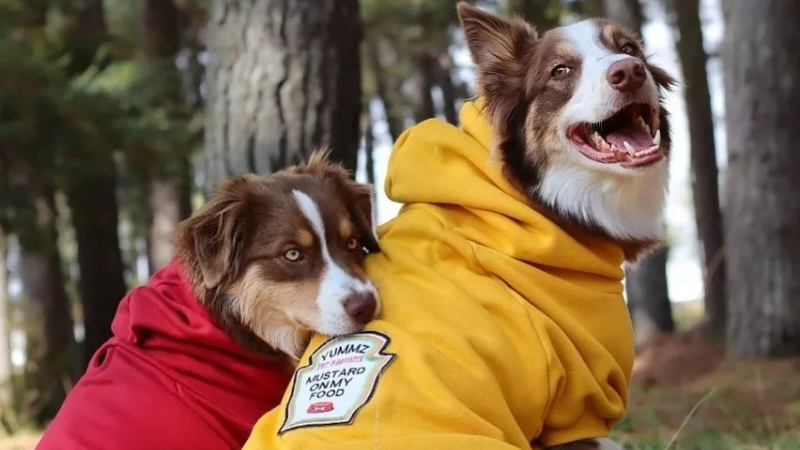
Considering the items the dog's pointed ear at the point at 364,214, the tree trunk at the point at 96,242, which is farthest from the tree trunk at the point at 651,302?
the dog's pointed ear at the point at 364,214

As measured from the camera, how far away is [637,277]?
14445mm

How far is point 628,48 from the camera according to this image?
3.49 m

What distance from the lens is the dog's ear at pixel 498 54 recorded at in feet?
11.3

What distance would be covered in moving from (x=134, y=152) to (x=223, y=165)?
17.1 ft

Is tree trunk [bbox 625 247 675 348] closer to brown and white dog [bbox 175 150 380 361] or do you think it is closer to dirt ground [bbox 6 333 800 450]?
dirt ground [bbox 6 333 800 450]

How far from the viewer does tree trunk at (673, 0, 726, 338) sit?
46.9ft

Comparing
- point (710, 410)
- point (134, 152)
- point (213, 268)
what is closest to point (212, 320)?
point (213, 268)

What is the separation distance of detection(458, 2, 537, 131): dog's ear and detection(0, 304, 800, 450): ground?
183 centimetres

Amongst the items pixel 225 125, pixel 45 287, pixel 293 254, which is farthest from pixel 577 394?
pixel 45 287

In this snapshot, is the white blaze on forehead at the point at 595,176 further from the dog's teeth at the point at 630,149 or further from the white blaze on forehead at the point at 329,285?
the white blaze on forehead at the point at 329,285

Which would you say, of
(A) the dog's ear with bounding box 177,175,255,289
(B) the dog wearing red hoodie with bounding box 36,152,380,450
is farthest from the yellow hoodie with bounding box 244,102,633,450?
(A) the dog's ear with bounding box 177,175,255,289

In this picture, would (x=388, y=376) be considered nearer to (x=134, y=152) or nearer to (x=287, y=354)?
(x=287, y=354)

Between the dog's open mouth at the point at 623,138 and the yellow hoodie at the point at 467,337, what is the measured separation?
0.33 meters

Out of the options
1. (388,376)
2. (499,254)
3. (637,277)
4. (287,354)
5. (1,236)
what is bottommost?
(637,277)
